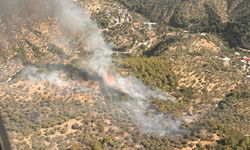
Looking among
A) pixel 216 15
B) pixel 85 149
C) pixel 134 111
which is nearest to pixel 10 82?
pixel 134 111

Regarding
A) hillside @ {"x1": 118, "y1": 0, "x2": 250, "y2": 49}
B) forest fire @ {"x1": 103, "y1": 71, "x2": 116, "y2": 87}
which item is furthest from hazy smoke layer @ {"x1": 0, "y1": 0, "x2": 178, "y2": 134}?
hillside @ {"x1": 118, "y1": 0, "x2": 250, "y2": 49}

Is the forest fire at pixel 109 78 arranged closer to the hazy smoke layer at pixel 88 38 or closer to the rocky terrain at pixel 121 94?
the hazy smoke layer at pixel 88 38

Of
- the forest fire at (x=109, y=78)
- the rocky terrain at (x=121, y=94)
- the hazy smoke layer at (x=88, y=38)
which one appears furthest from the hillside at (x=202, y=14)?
the forest fire at (x=109, y=78)

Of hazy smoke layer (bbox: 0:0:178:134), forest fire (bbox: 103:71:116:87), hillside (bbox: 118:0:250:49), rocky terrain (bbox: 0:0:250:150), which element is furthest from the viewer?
hillside (bbox: 118:0:250:49)

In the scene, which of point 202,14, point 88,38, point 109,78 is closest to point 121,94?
point 109,78

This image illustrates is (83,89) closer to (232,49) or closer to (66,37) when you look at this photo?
(66,37)

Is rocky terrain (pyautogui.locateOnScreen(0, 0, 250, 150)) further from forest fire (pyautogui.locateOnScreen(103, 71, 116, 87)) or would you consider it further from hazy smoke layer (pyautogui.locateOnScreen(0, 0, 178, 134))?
hazy smoke layer (pyautogui.locateOnScreen(0, 0, 178, 134))
